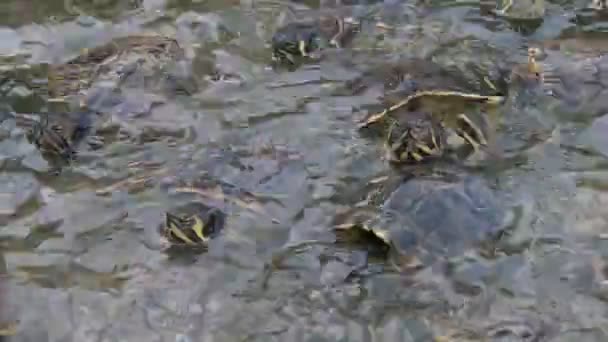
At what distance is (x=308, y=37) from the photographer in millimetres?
7508

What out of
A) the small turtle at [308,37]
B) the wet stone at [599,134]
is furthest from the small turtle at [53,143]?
the wet stone at [599,134]

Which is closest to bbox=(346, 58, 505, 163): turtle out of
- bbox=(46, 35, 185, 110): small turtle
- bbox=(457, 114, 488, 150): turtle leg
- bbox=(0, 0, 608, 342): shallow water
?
bbox=(457, 114, 488, 150): turtle leg

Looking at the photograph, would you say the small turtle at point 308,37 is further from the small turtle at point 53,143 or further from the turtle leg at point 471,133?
the small turtle at point 53,143

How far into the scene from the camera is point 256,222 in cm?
579

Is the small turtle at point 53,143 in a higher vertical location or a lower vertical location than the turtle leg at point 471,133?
lower

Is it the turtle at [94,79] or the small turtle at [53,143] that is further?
the turtle at [94,79]

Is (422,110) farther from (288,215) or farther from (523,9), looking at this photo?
(523,9)

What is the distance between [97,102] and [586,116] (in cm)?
374

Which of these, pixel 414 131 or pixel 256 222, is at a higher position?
pixel 414 131

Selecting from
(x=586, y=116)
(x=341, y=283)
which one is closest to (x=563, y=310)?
(x=341, y=283)

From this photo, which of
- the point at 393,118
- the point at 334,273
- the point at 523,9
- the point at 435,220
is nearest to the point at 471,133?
the point at 393,118

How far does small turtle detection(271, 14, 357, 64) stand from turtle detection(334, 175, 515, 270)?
2.10 m

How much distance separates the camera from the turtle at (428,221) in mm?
5359

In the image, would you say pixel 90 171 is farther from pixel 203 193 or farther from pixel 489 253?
pixel 489 253
